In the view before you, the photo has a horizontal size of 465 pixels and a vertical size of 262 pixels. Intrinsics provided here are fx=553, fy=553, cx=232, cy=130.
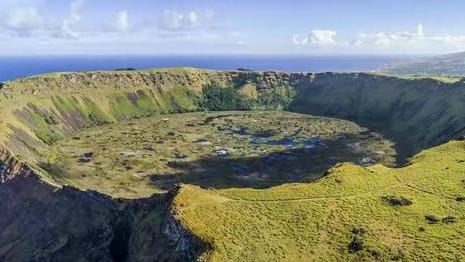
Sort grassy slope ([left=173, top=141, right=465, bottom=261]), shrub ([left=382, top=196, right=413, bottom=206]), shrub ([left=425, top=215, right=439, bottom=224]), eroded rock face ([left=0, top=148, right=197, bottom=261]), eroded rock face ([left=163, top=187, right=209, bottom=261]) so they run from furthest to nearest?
eroded rock face ([left=0, top=148, right=197, bottom=261]) < shrub ([left=382, top=196, right=413, bottom=206]) < shrub ([left=425, top=215, right=439, bottom=224]) < eroded rock face ([left=163, top=187, right=209, bottom=261]) < grassy slope ([left=173, top=141, right=465, bottom=261])

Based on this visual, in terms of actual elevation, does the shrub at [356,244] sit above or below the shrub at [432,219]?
below

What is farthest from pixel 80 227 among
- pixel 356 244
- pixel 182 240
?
pixel 356 244

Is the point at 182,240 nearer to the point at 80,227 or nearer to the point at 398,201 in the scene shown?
the point at 398,201

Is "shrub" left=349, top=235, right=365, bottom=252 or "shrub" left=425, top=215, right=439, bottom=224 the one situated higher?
"shrub" left=425, top=215, right=439, bottom=224

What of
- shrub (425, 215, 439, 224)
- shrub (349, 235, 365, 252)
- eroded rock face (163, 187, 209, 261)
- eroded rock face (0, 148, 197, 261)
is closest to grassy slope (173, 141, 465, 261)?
shrub (349, 235, 365, 252)

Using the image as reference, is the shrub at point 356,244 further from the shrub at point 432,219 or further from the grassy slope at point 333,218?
the shrub at point 432,219

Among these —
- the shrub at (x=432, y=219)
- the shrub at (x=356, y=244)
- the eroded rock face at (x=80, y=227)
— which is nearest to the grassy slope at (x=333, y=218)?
the shrub at (x=356, y=244)

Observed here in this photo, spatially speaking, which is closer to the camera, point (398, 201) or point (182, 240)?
point (182, 240)

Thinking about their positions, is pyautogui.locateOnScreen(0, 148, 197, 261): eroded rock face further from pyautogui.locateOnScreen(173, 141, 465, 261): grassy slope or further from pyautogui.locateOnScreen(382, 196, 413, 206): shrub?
pyautogui.locateOnScreen(382, 196, 413, 206): shrub

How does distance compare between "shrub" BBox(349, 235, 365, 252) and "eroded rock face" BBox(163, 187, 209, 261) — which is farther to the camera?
"eroded rock face" BBox(163, 187, 209, 261)
